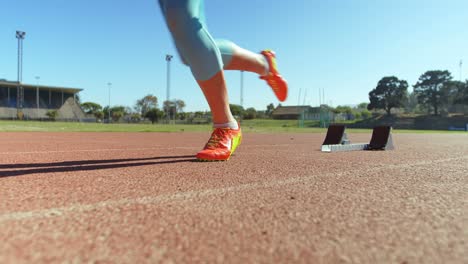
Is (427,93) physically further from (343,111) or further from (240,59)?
(240,59)

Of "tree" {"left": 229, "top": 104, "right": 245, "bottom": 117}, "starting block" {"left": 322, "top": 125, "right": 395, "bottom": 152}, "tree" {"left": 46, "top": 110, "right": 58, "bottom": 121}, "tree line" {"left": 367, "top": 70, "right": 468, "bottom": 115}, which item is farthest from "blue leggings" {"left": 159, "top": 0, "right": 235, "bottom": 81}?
"tree" {"left": 229, "top": 104, "right": 245, "bottom": 117}

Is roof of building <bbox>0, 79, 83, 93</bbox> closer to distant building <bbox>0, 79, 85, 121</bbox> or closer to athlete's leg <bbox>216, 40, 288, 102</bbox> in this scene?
distant building <bbox>0, 79, 85, 121</bbox>

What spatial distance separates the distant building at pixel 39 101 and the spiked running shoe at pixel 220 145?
56580 mm

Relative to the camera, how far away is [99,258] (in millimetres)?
780

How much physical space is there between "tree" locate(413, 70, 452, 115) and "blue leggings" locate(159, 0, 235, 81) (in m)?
66.4

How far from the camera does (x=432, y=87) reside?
60906 millimetres

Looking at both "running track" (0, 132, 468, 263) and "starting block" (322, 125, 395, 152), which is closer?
"running track" (0, 132, 468, 263)

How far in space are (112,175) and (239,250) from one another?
1.30 m

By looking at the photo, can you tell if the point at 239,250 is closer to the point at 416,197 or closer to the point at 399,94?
the point at 416,197

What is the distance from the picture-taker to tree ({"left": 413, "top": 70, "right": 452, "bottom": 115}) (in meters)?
59.5

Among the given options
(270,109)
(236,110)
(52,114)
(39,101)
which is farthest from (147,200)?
(270,109)

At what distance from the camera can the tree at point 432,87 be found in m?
59.5

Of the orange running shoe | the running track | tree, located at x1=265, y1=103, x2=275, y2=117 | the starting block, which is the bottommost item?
the running track

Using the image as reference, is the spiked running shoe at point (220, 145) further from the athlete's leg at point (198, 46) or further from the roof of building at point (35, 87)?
the roof of building at point (35, 87)
